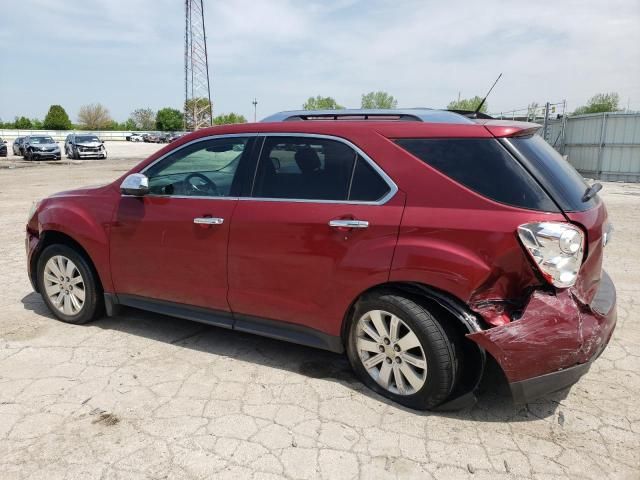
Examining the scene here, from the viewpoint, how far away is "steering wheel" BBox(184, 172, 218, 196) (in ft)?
12.2

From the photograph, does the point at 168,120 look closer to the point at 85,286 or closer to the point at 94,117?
the point at 94,117

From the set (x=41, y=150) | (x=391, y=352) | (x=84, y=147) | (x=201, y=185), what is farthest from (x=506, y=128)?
(x=84, y=147)

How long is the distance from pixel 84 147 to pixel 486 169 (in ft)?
117

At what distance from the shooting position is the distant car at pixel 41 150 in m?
31.9

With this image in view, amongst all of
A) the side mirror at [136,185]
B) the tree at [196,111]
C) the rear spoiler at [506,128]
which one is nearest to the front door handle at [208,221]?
the side mirror at [136,185]

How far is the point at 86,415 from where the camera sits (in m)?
3.01

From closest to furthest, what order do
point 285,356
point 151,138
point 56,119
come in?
point 285,356, point 151,138, point 56,119

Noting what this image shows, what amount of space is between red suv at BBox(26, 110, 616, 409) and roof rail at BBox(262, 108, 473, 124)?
0.02 m

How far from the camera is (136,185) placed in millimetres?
3824

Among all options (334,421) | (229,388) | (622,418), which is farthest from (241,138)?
(622,418)

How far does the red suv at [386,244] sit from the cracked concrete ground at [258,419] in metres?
0.28

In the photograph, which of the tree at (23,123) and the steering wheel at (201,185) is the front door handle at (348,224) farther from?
the tree at (23,123)

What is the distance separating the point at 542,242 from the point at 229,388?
2.09 metres

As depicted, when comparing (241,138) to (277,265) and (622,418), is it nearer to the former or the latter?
(277,265)
